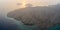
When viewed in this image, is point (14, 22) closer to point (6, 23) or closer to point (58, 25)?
point (6, 23)

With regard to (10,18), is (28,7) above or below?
above

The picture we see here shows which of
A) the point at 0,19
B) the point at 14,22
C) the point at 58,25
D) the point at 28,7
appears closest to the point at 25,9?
the point at 28,7

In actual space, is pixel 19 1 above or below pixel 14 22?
above

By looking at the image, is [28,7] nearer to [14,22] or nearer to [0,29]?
[14,22]

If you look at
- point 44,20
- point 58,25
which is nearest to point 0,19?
point 44,20

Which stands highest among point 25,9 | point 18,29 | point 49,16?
point 25,9
